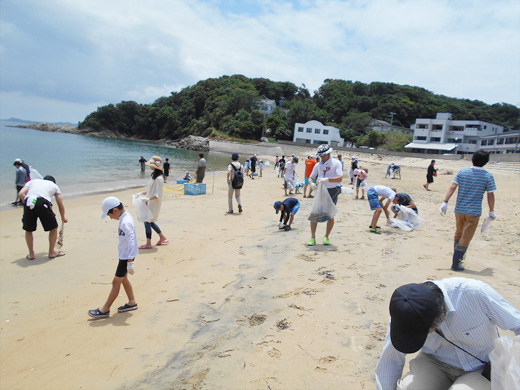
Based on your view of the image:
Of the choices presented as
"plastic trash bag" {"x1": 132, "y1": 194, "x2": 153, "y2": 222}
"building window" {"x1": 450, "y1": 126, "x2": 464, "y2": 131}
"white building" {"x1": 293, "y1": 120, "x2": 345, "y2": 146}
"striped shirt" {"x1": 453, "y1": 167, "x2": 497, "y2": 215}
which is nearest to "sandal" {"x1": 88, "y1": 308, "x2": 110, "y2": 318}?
"plastic trash bag" {"x1": 132, "y1": 194, "x2": 153, "y2": 222}

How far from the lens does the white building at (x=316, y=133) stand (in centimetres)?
6662

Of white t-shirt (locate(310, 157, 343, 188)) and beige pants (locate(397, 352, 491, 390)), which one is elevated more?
white t-shirt (locate(310, 157, 343, 188))

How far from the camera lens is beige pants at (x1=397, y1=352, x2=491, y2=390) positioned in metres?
1.87

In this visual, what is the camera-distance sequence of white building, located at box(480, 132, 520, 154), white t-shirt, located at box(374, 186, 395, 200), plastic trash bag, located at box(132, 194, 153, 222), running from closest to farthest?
plastic trash bag, located at box(132, 194, 153, 222)
white t-shirt, located at box(374, 186, 395, 200)
white building, located at box(480, 132, 520, 154)

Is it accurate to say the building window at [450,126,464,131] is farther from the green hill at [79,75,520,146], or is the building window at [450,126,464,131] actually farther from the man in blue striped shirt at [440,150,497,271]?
the man in blue striped shirt at [440,150,497,271]

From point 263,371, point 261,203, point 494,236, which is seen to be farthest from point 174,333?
point 261,203

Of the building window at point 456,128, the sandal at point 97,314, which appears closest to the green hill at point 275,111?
the building window at point 456,128

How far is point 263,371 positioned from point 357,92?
101874 millimetres

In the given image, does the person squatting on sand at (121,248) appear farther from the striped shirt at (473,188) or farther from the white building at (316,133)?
the white building at (316,133)

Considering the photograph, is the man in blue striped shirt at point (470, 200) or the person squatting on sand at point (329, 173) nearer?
the man in blue striped shirt at point (470, 200)

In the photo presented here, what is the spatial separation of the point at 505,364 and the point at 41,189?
6.86 m

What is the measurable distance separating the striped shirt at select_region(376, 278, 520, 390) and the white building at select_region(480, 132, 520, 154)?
2262 inches

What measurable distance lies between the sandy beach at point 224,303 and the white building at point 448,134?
5598 centimetres

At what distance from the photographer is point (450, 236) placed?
22.7ft
